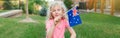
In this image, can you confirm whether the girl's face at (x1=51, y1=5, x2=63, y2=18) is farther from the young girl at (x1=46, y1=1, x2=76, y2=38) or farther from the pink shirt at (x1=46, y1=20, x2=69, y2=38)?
the pink shirt at (x1=46, y1=20, x2=69, y2=38)

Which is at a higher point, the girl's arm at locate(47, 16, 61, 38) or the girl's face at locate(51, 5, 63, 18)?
the girl's face at locate(51, 5, 63, 18)

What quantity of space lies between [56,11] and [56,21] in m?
A: 0.10

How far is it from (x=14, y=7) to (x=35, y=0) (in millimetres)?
1515

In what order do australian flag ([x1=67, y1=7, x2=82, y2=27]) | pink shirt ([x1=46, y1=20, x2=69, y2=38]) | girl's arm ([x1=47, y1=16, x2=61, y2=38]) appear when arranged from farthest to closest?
australian flag ([x1=67, y1=7, x2=82, y2=27]) → pink shirt ([x1=46, y1=20, x2=69, y2=38]) → girl's arm ([x1=47, y1=16, x2=61, y2=38])

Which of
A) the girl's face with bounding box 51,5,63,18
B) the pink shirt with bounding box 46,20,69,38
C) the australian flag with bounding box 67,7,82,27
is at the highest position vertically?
the girl's face with bounding box 51,5,63,18

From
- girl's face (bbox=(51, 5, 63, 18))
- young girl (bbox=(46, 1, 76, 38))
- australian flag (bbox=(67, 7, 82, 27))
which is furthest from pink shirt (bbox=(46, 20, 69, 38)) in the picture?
australian flag (bbox=(67, 7, 82, 27))

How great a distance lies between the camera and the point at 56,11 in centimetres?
342

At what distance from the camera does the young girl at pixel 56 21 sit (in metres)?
3.39

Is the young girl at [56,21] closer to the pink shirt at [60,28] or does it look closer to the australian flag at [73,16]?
the pink shirt at [60,28]

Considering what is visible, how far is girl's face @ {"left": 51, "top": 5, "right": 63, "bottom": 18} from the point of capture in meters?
3.39

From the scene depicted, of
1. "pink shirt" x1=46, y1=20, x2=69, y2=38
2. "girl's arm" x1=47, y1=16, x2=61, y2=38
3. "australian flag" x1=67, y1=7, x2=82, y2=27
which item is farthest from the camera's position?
"australian flag" x1=67, y1=7, x2=82, y2=27

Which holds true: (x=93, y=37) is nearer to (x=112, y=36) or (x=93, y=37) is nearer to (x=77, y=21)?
(x=112, y=36)

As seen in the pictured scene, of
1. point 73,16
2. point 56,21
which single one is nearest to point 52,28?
point 56,21

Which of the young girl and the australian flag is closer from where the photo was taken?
the young girl
